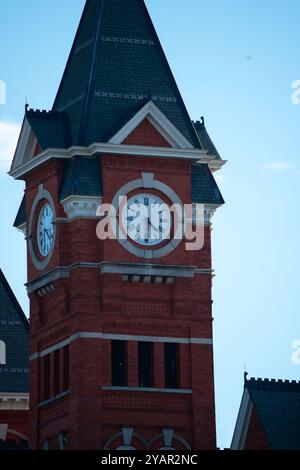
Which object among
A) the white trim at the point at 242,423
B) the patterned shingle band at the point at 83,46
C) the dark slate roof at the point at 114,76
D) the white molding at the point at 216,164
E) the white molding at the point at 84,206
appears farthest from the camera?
the white molding at the point at 216,164

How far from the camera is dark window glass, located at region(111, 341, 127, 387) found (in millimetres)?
113812

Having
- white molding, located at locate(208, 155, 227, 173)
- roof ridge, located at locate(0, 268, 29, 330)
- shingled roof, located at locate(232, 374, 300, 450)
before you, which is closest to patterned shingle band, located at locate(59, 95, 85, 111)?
white molding, located at locate(208, 155, 227, 173)

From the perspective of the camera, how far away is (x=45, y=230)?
117m

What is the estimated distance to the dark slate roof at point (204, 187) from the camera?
4594 inches

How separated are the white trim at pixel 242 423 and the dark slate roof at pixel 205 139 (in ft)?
39.7

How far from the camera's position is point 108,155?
11500cm

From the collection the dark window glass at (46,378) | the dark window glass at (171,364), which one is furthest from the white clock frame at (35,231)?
the dark window glass at (171,364)

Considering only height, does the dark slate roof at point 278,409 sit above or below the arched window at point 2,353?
below

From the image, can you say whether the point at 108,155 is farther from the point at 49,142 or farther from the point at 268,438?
the point at 268,438

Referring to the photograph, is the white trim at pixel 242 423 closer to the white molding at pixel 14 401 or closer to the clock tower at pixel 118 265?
the clock tower at pixel 118 265

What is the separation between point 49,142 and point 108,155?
9.47 feet

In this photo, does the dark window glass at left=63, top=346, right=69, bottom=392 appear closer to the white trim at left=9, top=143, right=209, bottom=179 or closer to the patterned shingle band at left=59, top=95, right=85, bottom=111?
the white trim at left=9, top=143, right=209, bottom=179
